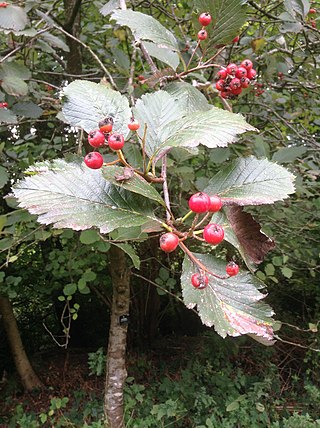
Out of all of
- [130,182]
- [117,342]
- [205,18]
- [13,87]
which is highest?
[205,18]

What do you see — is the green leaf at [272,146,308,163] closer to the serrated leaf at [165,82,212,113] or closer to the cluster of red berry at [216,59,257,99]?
the cluster of red berry at [216,59,257,99]

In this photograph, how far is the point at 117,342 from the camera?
2.16 meters

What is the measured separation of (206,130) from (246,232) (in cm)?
18

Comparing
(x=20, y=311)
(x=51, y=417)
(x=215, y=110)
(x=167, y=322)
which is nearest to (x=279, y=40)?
(x=215, y=110)

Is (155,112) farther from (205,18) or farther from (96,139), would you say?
(205,18)

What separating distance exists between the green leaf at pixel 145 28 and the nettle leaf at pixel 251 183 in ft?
1.24

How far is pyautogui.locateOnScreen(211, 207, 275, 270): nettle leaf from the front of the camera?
0.62 metres

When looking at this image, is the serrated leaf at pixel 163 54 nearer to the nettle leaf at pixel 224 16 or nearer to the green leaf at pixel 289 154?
the nettle leaf at pixel 224 16

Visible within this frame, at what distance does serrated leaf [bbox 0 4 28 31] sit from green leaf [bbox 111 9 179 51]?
0.65 m

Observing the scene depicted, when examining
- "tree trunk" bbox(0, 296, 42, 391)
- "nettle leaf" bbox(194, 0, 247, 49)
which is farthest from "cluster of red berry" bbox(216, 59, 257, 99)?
"tree trunk" bbox(0, 296, 42, 391)

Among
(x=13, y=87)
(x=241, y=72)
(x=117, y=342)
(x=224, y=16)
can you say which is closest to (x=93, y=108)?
(x=224, y=16)

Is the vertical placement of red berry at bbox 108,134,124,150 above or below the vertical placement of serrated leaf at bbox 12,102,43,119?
above

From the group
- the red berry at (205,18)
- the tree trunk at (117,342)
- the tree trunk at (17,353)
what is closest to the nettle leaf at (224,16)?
the red berry at (205,18)

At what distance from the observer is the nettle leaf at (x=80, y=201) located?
1.69ft
